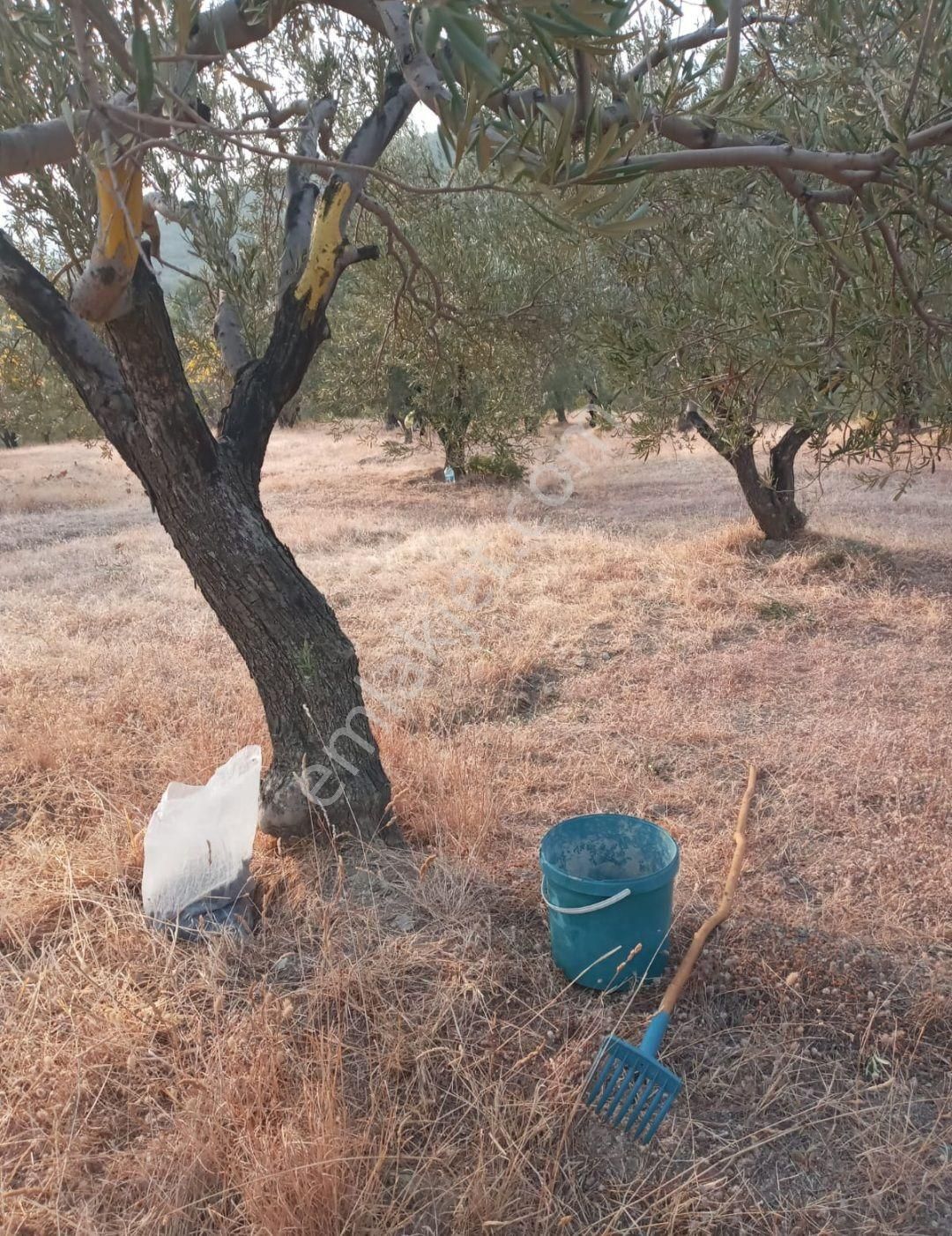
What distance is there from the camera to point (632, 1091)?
2.14 m

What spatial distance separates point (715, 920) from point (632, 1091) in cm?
78

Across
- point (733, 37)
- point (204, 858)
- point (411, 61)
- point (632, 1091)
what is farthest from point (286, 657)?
point (733, 37)

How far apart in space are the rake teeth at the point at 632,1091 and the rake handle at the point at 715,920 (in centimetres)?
20

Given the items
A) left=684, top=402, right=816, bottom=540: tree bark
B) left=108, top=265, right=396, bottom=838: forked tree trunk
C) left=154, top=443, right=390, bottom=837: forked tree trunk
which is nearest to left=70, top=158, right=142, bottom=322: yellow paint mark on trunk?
left=108, top=265, right=396, bottom=838: forked tree trunk

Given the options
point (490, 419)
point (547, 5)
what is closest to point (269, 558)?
point (547, 5)

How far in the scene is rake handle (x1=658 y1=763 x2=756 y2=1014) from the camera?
2445mm

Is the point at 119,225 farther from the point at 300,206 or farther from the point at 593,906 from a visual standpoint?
the point at 593,906

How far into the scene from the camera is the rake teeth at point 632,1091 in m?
2.10

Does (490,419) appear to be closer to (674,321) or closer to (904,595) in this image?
(904,595)

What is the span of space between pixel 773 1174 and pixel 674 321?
3044 mm

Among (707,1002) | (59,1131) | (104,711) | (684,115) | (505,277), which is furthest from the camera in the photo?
(505,277)

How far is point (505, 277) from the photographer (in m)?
7.63

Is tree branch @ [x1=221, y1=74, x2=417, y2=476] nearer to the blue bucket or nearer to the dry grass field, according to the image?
the dry grass field

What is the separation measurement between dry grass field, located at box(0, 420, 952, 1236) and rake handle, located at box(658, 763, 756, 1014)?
9cm
